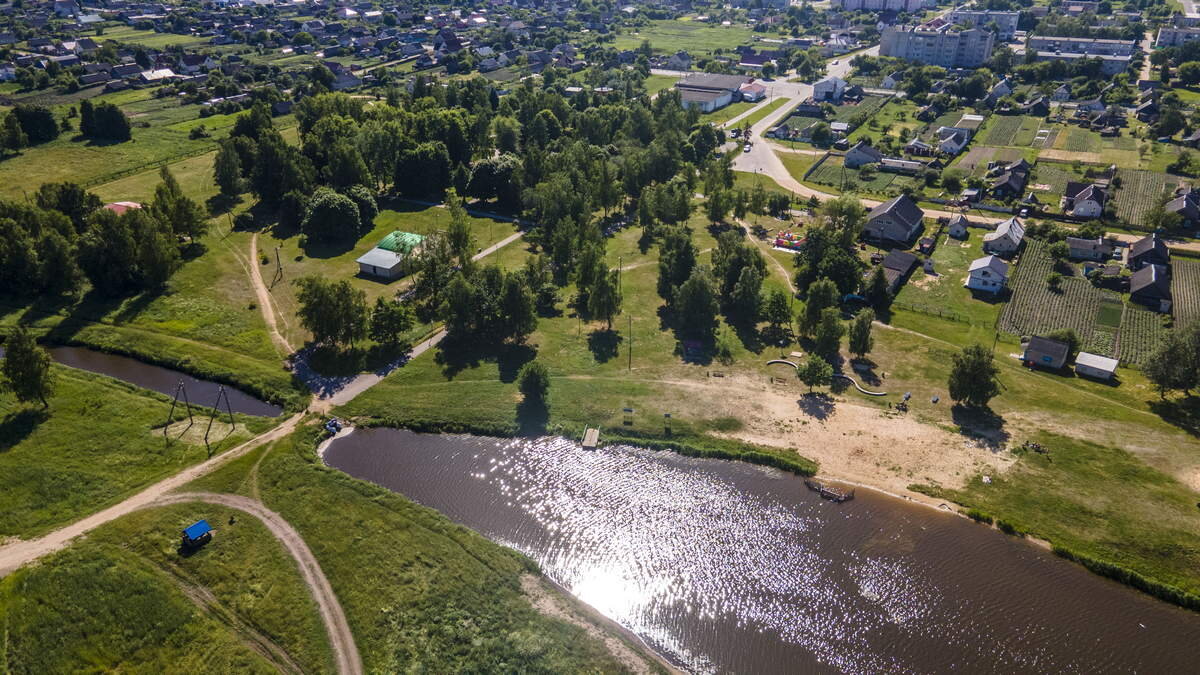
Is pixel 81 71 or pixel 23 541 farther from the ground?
pixel 81 71

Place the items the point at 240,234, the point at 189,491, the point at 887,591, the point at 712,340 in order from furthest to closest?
the point at 240,234
the point at 712,340
the point at 189,491
the point at 887,591

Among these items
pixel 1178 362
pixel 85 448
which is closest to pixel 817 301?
pixel 1178 362

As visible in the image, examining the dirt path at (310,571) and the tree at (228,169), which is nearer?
the dirt path at (310,571)

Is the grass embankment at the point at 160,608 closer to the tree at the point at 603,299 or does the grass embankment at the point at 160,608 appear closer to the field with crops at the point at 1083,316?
the tree at the point at 603,299

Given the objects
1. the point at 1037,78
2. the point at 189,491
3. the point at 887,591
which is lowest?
the point at 887,591

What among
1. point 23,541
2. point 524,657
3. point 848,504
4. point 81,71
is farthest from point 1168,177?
point 81,71

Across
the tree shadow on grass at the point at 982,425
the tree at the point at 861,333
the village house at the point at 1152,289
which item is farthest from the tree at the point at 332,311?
the village house at the point at 1152,289

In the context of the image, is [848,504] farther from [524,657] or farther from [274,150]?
[274,150]
